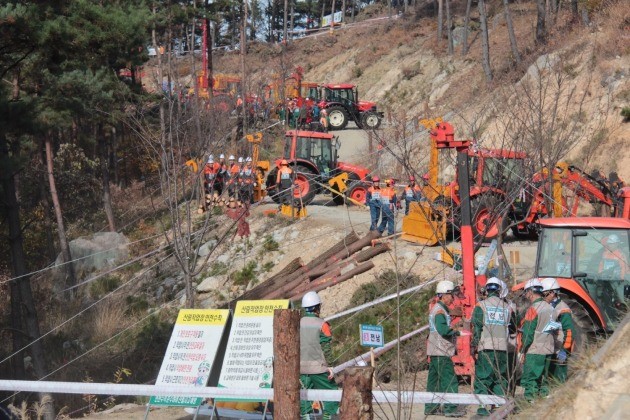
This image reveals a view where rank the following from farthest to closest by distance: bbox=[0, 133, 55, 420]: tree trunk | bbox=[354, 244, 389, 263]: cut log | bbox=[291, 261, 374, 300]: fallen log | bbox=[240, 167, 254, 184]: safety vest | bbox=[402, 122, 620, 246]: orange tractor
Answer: bbox=[240, 167, 254, 184]: safety vest
bbox=[354, 244, 389, 263]: cut log
bbox=[291, 261, 374, 300]: fallen log
bbox=[0, 133, 55, 420]: tree trunk
bbox=[402, 122, 620, 246]: orange tractor

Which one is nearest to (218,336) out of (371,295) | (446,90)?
(371,295)

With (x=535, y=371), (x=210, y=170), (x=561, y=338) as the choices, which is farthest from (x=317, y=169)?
(x=535, y=371)

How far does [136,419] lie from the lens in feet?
42.3

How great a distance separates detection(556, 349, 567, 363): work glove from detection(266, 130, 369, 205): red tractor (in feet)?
62.9

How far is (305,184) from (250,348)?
18803mm

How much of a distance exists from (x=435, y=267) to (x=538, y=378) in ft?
31.0

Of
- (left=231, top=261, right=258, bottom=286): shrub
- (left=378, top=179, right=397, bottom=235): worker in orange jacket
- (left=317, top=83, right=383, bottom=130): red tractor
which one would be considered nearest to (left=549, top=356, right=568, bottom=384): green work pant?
(left=378, top=179, right=397, bottom=235): worker in orange jacket

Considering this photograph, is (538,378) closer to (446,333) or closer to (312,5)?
(446,333)

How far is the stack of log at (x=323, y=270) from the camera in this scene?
67.6ft

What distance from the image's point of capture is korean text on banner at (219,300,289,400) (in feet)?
34.0

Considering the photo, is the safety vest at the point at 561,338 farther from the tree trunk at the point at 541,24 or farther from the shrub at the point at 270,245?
the tree trunk at the point at 541,24

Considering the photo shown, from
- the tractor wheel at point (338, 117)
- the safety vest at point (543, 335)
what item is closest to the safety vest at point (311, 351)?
the safety vest at point (543, 335)

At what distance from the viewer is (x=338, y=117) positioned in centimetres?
4597

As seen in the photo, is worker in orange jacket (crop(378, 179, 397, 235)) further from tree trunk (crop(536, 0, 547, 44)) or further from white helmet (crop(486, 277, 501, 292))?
tree trunk (crop(536, 0, 547, 44))
